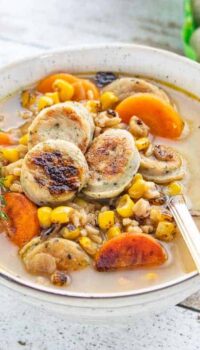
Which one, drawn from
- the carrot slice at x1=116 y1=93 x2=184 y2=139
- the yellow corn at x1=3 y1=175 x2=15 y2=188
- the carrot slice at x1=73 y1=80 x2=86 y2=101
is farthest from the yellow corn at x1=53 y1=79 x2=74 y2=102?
the yellow corn at x1=3 y1=175 x2=15 y2=188

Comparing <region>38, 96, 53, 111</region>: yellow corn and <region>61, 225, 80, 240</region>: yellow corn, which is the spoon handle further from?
<region>38, 96, 53, 111</region>: yellow corn

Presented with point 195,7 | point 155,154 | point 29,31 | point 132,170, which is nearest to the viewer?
point 132,170

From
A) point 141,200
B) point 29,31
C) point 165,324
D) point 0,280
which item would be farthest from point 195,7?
point 0,280

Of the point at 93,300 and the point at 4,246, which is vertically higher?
the point at 93,300

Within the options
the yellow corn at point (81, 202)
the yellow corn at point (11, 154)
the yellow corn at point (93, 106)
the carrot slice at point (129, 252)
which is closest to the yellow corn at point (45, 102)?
the yellow corn at point (93, 106)

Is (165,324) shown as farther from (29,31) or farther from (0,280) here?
(29,31)

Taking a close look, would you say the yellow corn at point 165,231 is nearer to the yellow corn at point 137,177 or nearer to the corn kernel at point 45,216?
the yellow corn at point 137,177

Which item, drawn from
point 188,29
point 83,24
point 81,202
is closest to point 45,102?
point 81,202
